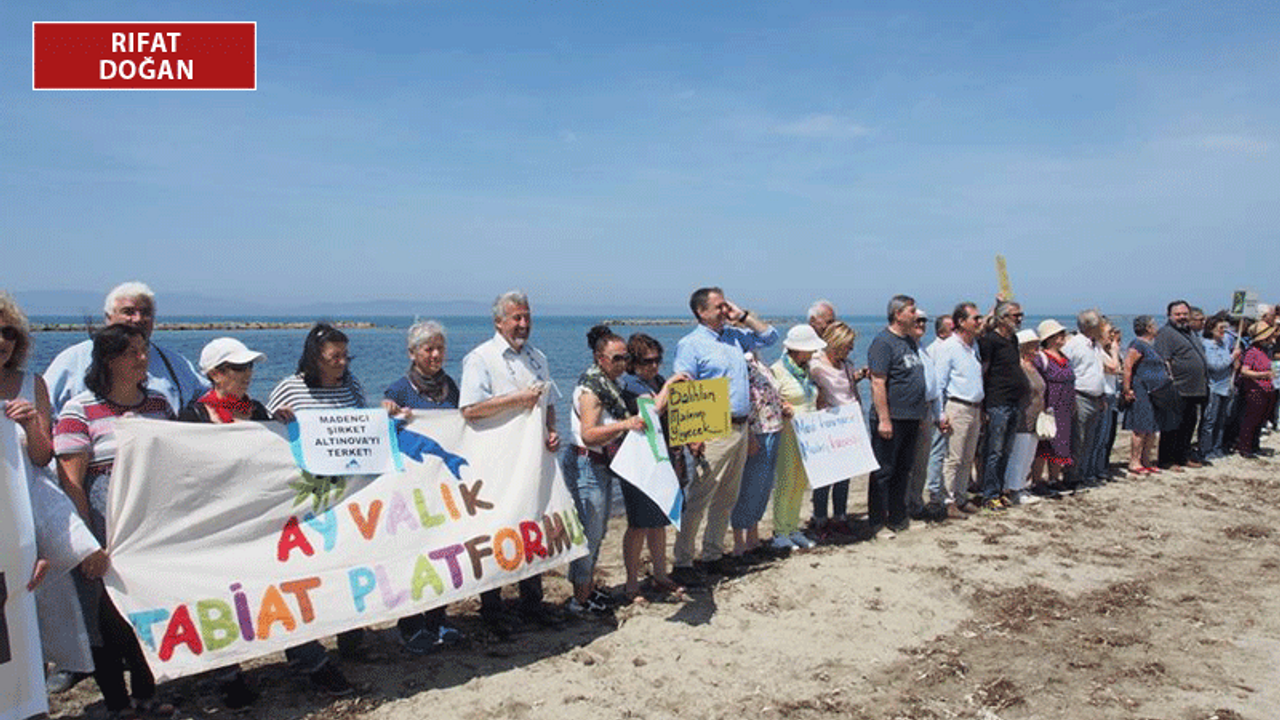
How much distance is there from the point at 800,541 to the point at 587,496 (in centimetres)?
242

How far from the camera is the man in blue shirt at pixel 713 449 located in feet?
20.2

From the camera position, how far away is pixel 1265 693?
14.2ft

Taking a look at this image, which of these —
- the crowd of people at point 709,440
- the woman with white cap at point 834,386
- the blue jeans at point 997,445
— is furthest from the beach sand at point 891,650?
the blue jeans at point 997,445

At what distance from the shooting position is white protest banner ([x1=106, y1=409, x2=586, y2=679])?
Result: 387 centimetres

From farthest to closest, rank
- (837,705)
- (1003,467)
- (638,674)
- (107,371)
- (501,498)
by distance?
(1003,467), (501,498), (638,674), (837,705), (107,371)

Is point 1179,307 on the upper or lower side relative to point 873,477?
upper

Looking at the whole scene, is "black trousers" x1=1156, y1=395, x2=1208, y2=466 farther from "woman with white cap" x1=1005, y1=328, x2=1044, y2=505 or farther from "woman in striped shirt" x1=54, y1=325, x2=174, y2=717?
"woman in striped shirt" x1=54, y1=325, x2=174, y2=717

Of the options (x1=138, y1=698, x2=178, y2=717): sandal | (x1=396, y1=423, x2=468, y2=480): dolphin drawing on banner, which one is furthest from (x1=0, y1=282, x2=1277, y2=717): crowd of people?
(x1=396, y1=423, x2=468, y2=480): dolphin drawing on banner

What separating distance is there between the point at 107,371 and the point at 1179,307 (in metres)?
11.0

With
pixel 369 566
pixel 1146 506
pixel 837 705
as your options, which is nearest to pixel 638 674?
pixel 837 705

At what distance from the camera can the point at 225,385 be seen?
4.27m

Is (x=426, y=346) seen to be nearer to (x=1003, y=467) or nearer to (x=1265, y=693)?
(x=1265, y=693)

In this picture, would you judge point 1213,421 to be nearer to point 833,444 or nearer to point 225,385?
point 833,444

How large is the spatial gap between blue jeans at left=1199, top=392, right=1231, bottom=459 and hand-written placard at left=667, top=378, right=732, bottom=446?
8342 millimetres
